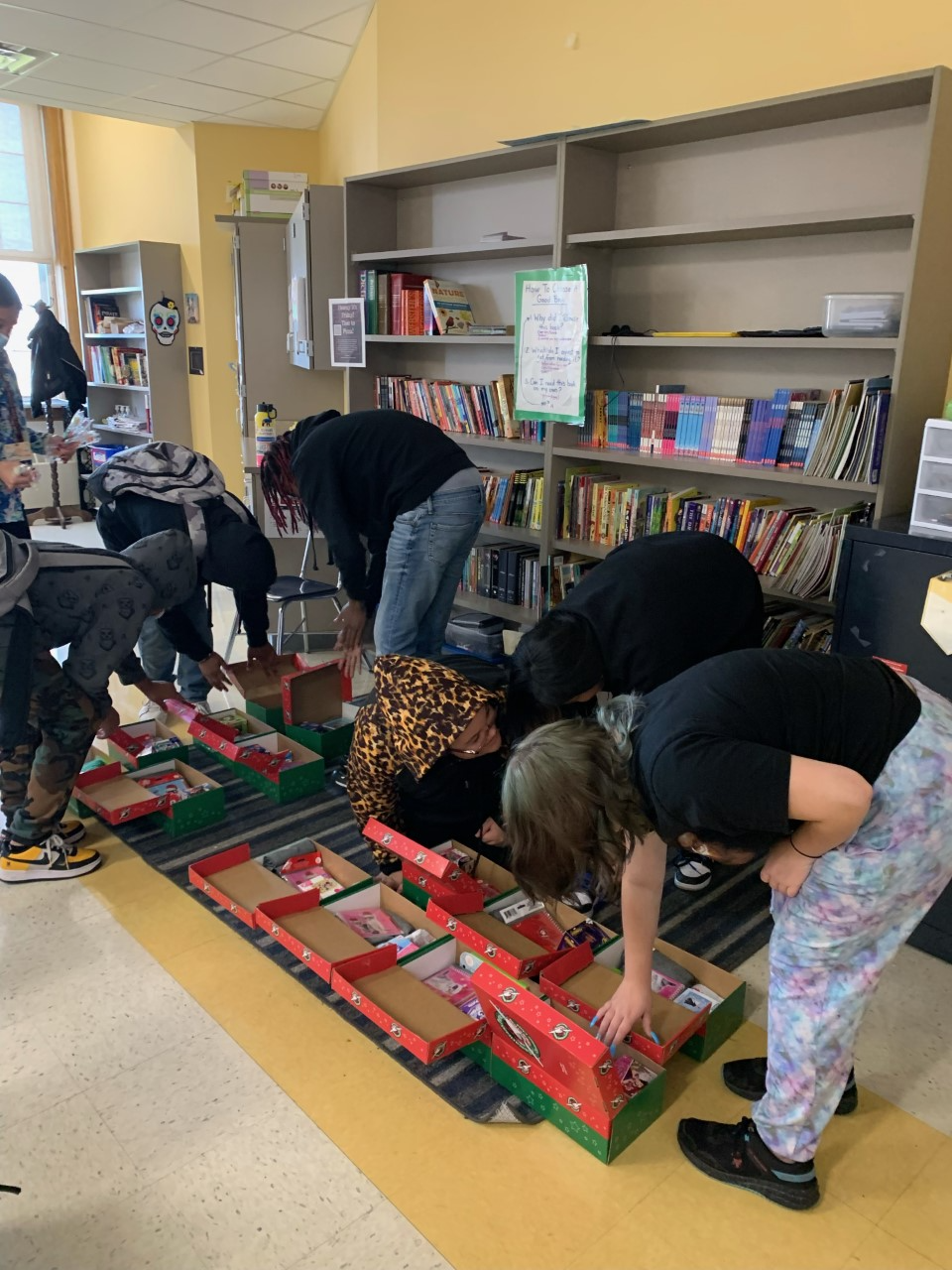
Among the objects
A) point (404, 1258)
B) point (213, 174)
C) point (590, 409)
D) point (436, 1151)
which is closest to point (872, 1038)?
point (436, 1151)

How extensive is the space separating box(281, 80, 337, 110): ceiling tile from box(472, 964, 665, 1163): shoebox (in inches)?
197

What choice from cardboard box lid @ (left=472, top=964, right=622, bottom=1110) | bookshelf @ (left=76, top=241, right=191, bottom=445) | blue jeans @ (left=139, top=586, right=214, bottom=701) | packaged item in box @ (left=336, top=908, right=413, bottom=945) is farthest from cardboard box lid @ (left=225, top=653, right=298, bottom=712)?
bookshelf @ (left=76, top=241, right=191, bottom=445)

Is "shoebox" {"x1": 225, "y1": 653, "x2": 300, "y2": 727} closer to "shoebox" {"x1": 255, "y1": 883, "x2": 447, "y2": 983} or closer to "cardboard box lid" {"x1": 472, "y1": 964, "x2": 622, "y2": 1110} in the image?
"shoebox" {"x1": 255, "y1": 883, "x2": 447, "y2": 983}

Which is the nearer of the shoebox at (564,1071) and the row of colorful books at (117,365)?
the shoebox at (564,1071)

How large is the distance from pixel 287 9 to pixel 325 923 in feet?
13.2

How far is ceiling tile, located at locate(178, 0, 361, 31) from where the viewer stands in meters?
4.05

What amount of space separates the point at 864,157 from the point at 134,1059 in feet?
10.3

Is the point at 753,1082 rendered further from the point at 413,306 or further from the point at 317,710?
the point at 413,306

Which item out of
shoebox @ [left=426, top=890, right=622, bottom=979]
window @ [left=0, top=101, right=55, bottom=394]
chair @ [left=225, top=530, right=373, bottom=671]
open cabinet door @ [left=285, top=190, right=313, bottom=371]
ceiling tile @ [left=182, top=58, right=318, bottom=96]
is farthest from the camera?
window @ [left=0, top=101, right=55, bottom=394]

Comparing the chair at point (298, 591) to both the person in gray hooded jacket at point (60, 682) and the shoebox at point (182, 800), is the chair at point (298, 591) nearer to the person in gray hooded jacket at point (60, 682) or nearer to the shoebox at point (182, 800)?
the shoebox at point (182, 800)

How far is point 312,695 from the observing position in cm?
338

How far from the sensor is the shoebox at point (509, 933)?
200cm

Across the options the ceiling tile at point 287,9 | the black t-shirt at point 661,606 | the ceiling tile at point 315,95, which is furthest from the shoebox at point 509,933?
the ceiling tile at point 315,95

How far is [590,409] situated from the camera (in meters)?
3.51
